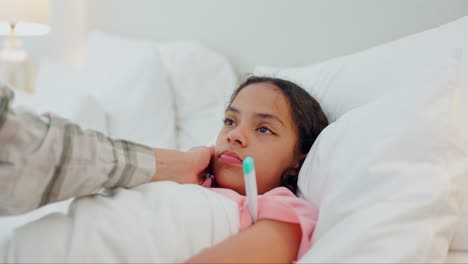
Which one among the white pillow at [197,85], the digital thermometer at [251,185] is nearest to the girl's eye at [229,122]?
the digital thermometer at [251,185]

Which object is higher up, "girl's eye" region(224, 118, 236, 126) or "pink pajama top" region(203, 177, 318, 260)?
"girl's eye" region(224, 118, 236, 126)

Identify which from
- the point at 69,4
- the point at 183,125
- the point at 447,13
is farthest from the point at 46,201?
the point at 69,4

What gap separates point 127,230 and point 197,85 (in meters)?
1.29

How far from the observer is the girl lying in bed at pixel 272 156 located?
2.38 feet

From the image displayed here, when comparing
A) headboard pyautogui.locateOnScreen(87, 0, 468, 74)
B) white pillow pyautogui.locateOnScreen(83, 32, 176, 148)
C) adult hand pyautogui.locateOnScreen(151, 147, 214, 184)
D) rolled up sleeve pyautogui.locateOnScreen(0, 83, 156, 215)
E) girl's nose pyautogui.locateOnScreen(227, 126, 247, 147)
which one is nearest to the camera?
rolled up sleeve pyautogui.locateOnScreen(0, 83, 156, 215)

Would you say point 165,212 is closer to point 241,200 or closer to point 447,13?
point 241,200

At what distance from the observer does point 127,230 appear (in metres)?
0.63

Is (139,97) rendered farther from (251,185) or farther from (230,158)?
(251,185)

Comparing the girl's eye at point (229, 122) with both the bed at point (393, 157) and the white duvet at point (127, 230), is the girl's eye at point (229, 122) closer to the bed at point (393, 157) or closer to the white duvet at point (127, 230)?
the bed at point (393, 157)

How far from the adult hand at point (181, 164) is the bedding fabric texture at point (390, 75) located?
232 mm

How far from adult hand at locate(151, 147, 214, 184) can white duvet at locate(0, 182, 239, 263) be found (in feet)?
0.28

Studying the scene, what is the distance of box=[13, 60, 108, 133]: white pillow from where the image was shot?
1696 millimetres

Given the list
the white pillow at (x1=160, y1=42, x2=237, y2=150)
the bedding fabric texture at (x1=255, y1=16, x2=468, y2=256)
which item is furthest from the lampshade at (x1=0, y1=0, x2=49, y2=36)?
the bedding fabric texture at (x1=255, y1=16, x2=468, y2=256)

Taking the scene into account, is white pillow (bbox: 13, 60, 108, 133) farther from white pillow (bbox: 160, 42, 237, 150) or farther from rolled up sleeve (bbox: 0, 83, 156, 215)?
rolled up sleeve (bbox: 0, 83, 156, 215)
